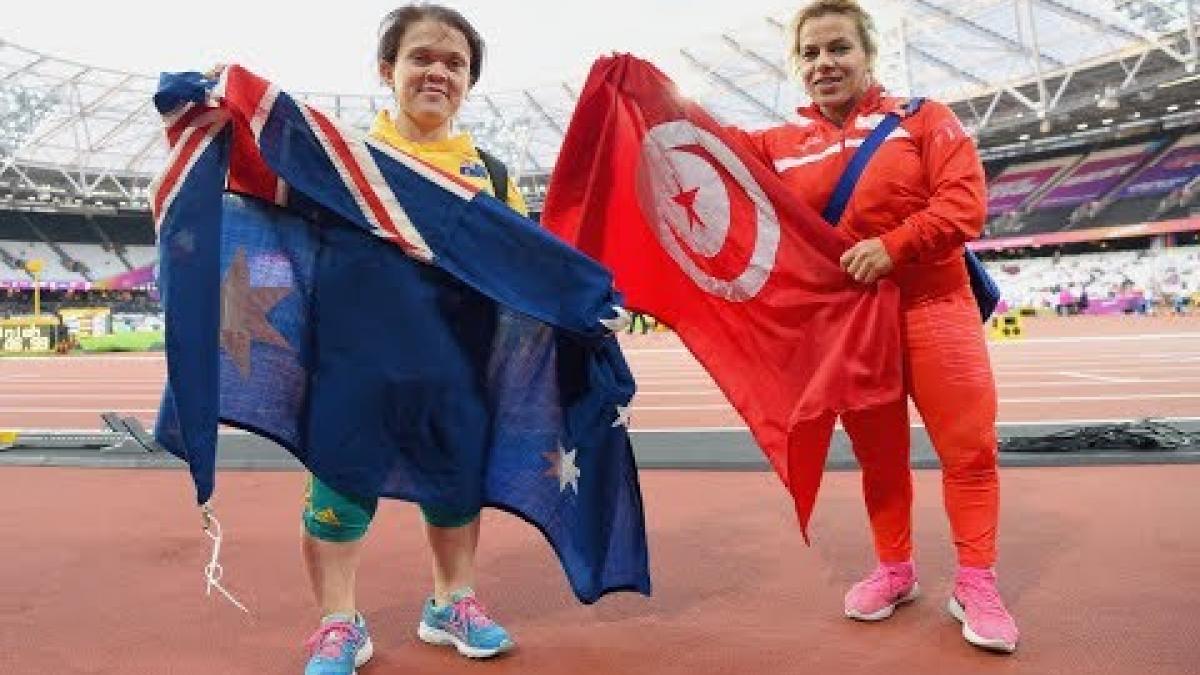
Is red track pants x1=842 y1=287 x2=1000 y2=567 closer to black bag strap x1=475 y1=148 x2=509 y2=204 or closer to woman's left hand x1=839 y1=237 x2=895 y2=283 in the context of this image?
woman's left hand x1=839 y1=237 x2=895 y2=283

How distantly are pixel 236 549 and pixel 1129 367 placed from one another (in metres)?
11.6

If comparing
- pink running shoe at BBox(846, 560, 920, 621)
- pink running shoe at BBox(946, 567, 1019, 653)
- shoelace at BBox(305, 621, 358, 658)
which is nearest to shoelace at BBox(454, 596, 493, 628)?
shoelace at BBox(305, 621, 358, 658)

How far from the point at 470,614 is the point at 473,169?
121cm

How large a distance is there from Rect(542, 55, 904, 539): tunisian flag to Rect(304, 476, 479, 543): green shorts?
41.3 inches

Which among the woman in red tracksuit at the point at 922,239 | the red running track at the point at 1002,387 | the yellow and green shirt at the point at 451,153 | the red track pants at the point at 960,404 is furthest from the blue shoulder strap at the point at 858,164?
the red running track at the point at 1002,387

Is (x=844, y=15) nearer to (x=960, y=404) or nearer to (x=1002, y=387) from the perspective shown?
(x=960, y=404)

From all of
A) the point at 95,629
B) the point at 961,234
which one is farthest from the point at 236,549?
the point at 961,234

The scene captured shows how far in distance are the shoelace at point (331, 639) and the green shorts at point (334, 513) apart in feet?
0.71

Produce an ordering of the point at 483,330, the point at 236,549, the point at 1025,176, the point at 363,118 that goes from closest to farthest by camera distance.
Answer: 1. the point at 483,330
2. the point at 236,549
3. the point at 1025,176
4. the point at 363,118

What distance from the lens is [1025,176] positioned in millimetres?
44312

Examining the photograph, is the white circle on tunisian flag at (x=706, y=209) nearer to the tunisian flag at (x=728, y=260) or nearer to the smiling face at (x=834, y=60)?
the tunisian flag at (x=728, y=260)

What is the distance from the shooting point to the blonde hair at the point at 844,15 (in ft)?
8.31

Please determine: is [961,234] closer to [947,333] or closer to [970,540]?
[947,333]

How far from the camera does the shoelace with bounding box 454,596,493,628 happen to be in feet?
7.73
